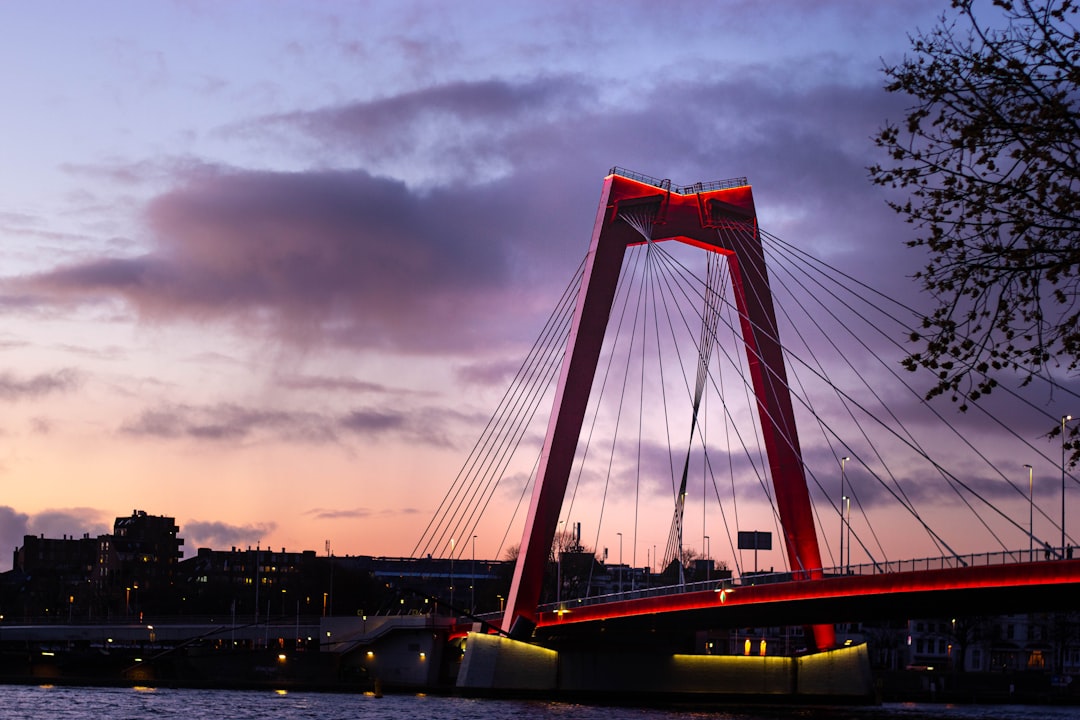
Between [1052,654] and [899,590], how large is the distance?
314 feet

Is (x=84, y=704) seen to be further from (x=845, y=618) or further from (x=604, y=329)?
(x=845, y=618)

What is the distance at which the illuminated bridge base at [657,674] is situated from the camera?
6462 cm

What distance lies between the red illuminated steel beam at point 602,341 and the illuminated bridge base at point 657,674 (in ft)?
7.25

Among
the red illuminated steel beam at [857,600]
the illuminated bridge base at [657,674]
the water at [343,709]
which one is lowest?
the water at [343,709]

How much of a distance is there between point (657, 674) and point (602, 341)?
1929 cm

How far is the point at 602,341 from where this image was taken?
6056cm

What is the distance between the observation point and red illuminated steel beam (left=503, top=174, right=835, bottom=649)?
59.7m

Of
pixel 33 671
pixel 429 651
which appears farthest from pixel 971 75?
pixel 33 671

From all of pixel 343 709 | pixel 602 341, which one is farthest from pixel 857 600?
pixel 343 709

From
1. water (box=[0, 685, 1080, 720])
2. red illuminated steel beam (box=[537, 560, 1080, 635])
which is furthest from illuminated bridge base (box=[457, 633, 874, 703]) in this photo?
red illuminated steel beam (box=[537, 560, 1080, 635])

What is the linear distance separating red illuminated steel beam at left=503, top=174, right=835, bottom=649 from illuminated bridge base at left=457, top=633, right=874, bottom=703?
7.25 feet

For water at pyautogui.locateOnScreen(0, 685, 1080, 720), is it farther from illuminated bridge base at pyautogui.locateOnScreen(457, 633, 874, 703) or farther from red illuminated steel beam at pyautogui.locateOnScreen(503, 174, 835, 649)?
red illuminated steel beam at pyautogui.locateOnScreen(503, 174, 835, 649)

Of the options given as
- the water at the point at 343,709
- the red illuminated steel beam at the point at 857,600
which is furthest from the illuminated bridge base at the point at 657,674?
the red illuminated steel beam at the point at 857,600

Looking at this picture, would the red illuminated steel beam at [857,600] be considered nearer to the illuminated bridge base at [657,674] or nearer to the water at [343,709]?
the illuminated bridge base at [657,674]
